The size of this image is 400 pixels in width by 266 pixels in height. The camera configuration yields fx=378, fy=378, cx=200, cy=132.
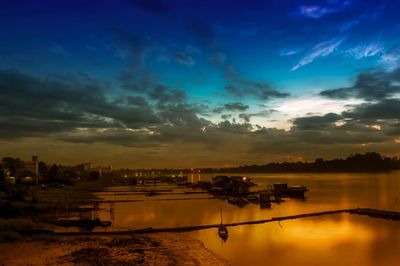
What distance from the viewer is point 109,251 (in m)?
26.3

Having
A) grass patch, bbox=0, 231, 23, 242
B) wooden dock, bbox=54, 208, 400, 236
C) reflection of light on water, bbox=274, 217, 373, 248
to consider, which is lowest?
reflection of light on water, bbox=274, 217, 373, 248

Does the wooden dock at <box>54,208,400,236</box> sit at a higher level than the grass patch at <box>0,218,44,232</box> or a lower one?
lower

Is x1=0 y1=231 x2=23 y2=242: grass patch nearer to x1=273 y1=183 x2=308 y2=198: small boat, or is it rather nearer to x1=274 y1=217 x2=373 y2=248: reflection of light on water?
x1=274 y1=217 x2=373 y2=248: reflection of light on water

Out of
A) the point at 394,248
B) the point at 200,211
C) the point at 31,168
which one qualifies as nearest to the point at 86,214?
the point at 200,211

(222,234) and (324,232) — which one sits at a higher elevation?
(222,234)

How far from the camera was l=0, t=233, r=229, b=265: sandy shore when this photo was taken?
944 inches

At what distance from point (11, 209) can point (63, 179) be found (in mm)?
60838

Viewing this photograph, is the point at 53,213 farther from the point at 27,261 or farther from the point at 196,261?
the point at 196,261

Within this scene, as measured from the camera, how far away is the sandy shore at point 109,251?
2397 centimetres

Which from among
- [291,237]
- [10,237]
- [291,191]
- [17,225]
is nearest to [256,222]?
[291,237]

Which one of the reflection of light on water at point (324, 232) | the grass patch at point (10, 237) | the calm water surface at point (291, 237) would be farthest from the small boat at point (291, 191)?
the grass patch at point (10, 237)

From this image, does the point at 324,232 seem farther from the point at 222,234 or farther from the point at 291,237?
the point at 222,234

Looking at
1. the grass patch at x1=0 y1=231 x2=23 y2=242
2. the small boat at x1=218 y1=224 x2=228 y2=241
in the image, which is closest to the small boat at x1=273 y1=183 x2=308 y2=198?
the small boat at x1=218 y1=224 x2=228 y2=241

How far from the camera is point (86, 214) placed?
1909 inches
